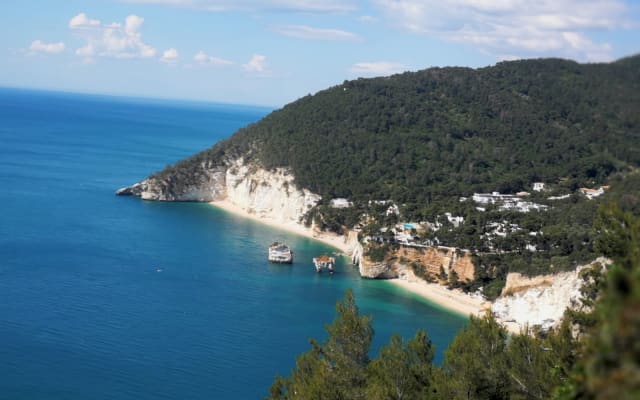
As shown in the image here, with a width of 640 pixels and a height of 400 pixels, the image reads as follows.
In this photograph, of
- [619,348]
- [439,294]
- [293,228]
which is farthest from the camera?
[293,228]

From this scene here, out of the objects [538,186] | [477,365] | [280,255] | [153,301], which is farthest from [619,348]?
[538,186]

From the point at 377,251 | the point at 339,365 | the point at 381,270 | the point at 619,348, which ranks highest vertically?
the point at 619,348

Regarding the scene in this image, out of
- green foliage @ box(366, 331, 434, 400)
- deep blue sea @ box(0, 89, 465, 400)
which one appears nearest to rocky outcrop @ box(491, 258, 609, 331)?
deep blue sea @ box(0, 89, 465, 400)

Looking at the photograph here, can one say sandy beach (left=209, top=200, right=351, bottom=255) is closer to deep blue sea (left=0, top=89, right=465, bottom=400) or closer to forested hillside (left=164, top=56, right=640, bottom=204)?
deep blue sea (left=0, top=89, right=465, bottom=400)

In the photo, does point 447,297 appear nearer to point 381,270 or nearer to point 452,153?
point 381,270

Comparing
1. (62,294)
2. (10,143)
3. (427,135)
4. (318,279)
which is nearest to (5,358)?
(62,294)

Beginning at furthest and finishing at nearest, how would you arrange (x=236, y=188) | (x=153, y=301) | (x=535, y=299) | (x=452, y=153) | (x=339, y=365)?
(x=236, y=188)
(x=452, y=153)
(x=153, y=301)
(x=535, y=299)
(x=339, y=365)
